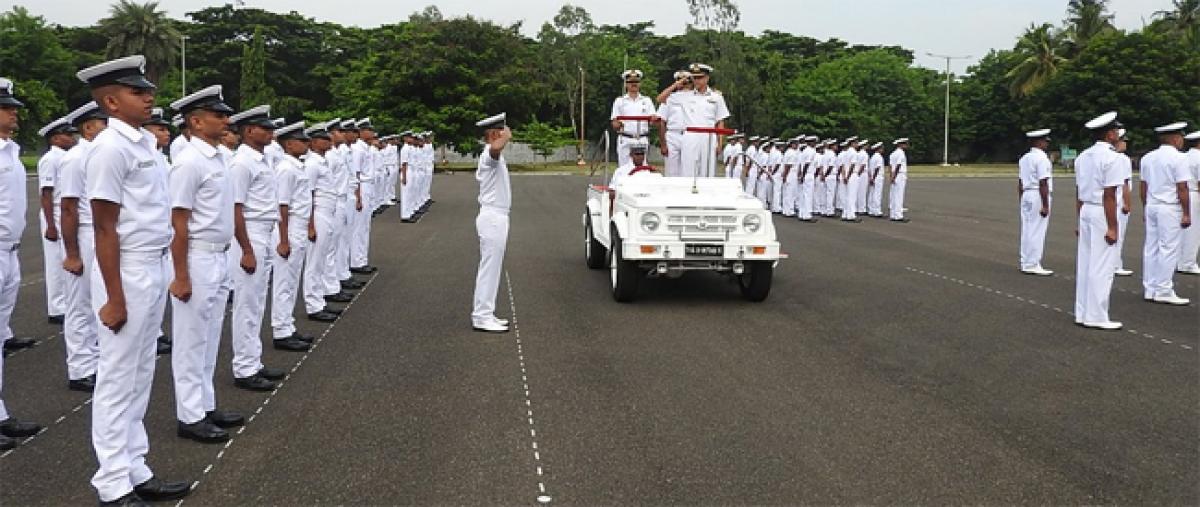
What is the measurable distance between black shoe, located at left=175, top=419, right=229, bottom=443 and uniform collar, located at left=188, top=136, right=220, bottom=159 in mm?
1532

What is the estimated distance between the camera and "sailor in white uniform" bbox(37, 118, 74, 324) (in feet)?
26.9

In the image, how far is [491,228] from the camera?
8.94 metres

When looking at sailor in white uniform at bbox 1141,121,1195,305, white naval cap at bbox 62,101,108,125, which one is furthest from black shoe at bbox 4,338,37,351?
sailor in white uniform at bbox 1141,121,1195,305

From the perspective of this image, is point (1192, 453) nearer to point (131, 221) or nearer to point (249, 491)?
point (249, 491)

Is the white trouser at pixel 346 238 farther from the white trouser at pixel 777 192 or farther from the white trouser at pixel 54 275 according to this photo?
the white trouser at pixel 777 192

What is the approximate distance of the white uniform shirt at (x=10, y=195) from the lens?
663 centimetres

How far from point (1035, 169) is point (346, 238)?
9509 millimetres

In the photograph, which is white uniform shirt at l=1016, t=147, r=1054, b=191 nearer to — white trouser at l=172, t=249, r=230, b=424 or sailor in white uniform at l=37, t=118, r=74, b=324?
white trouser at l=172, t=249, r=230, b=424

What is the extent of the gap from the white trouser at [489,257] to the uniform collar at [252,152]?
92.1 inches

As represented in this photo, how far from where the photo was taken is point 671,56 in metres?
81.6

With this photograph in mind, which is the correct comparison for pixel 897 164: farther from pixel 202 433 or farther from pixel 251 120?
pixel 202 433

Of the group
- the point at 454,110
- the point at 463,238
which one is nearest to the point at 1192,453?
the point at 463,238

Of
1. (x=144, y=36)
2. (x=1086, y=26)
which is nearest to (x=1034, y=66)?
(x=1086, y=26)

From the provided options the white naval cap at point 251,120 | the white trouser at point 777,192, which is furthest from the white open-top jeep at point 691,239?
the white trouser at point 777,192
